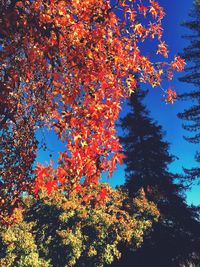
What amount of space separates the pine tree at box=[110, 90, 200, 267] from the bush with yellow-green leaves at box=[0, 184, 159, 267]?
5.28ft

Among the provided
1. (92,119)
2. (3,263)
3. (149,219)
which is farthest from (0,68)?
(149,219)

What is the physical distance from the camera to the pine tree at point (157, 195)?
2831cm

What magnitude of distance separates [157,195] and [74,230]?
8421 millimetres

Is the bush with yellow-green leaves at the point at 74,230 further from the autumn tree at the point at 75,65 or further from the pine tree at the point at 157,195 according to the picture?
the autumn tree at the point at 75,65

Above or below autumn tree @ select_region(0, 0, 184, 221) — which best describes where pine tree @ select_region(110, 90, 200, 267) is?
above

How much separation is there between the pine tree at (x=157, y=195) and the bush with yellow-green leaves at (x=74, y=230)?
161 centimetres

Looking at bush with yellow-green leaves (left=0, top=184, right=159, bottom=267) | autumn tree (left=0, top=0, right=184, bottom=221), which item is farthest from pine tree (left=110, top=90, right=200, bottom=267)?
autumn tree (left=0, top=0, right=184, bottom=221)

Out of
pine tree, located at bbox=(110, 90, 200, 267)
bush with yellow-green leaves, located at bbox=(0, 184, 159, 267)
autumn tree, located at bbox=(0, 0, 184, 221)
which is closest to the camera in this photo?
autumn tree, located at bbox=(0, 0, 184, 221)

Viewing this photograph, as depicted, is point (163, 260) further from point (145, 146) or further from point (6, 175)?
point (6, 175)

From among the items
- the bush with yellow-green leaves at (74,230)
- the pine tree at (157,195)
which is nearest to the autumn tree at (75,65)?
the bush with yellow-green leaves at (74,230)

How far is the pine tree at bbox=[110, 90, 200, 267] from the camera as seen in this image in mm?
28314

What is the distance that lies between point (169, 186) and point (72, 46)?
26.2m

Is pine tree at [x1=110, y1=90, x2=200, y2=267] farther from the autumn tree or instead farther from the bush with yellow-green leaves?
the autumn tree

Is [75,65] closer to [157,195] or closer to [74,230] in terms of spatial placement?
[74,230]
